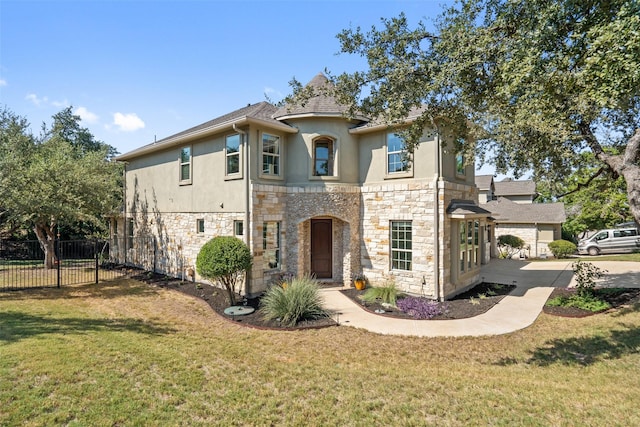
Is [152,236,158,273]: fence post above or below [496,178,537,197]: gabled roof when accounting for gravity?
below

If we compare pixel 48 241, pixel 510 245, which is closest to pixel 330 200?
pixel 48 241

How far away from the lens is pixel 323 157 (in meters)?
12.2

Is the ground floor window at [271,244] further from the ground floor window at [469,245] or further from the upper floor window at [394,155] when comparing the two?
the ground floor window at [469,245]

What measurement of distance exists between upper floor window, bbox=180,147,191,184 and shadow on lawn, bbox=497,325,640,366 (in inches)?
507

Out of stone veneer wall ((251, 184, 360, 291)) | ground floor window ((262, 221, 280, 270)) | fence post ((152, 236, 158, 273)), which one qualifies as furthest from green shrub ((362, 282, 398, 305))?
fence post ((152, 236, 158, 273))

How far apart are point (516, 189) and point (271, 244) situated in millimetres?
31665

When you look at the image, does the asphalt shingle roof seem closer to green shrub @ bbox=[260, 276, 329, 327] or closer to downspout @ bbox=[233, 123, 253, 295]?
downspout @ bbox=[233, 123, 253, 295]

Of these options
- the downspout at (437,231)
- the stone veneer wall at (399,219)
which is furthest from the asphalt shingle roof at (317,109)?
the downspout at (437,231)

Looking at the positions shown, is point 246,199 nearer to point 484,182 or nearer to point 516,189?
point 484,182

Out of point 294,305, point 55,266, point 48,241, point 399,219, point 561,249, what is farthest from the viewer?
point 561,249

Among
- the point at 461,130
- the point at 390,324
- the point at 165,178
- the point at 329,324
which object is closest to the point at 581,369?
the point at 390,324

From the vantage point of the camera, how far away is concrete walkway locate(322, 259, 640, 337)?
26.0 ft

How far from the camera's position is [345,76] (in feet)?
Result: 23.6

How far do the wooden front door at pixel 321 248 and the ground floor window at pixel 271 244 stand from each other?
156 cm
